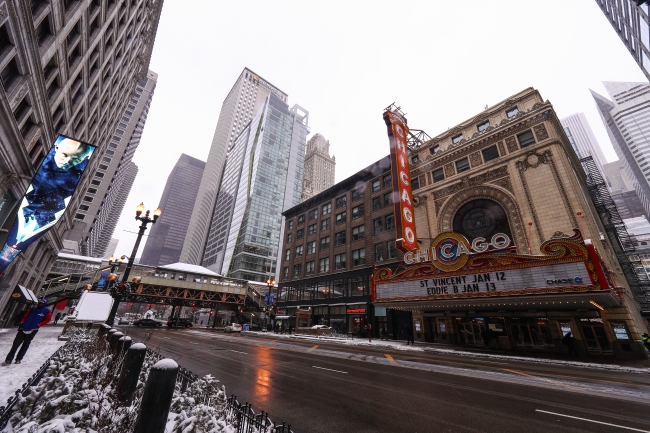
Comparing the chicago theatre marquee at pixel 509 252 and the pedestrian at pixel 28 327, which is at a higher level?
the chicago theatre marquee at pixel 509 252

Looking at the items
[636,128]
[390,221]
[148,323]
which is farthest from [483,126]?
[636,128]

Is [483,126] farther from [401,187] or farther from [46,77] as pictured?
[46,77]

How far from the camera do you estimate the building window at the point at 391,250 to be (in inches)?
1407

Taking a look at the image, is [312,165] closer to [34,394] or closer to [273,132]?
[273,132]

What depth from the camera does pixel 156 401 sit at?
11.6ft

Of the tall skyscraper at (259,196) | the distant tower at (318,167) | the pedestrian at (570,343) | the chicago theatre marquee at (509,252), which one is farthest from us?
the distant tower at (318,167)

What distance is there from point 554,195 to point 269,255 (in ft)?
258

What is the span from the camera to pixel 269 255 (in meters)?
90.9

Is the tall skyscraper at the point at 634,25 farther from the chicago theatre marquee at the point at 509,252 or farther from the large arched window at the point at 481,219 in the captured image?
the large arched window at the point at 481,219

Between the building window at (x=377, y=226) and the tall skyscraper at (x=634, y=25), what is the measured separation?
2728cm

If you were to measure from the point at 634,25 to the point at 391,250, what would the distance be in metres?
27.6

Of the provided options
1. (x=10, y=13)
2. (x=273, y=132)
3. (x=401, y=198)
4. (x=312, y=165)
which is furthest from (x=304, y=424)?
(x=312, y=165)

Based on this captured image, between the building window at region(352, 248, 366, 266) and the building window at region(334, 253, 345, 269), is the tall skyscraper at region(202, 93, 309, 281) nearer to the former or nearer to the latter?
the building window at region(334, 253, 345, 269)

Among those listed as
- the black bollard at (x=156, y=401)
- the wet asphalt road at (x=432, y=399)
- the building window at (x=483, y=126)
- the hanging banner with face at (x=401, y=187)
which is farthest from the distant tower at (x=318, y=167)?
the black bollard at (x=156, y=401)
